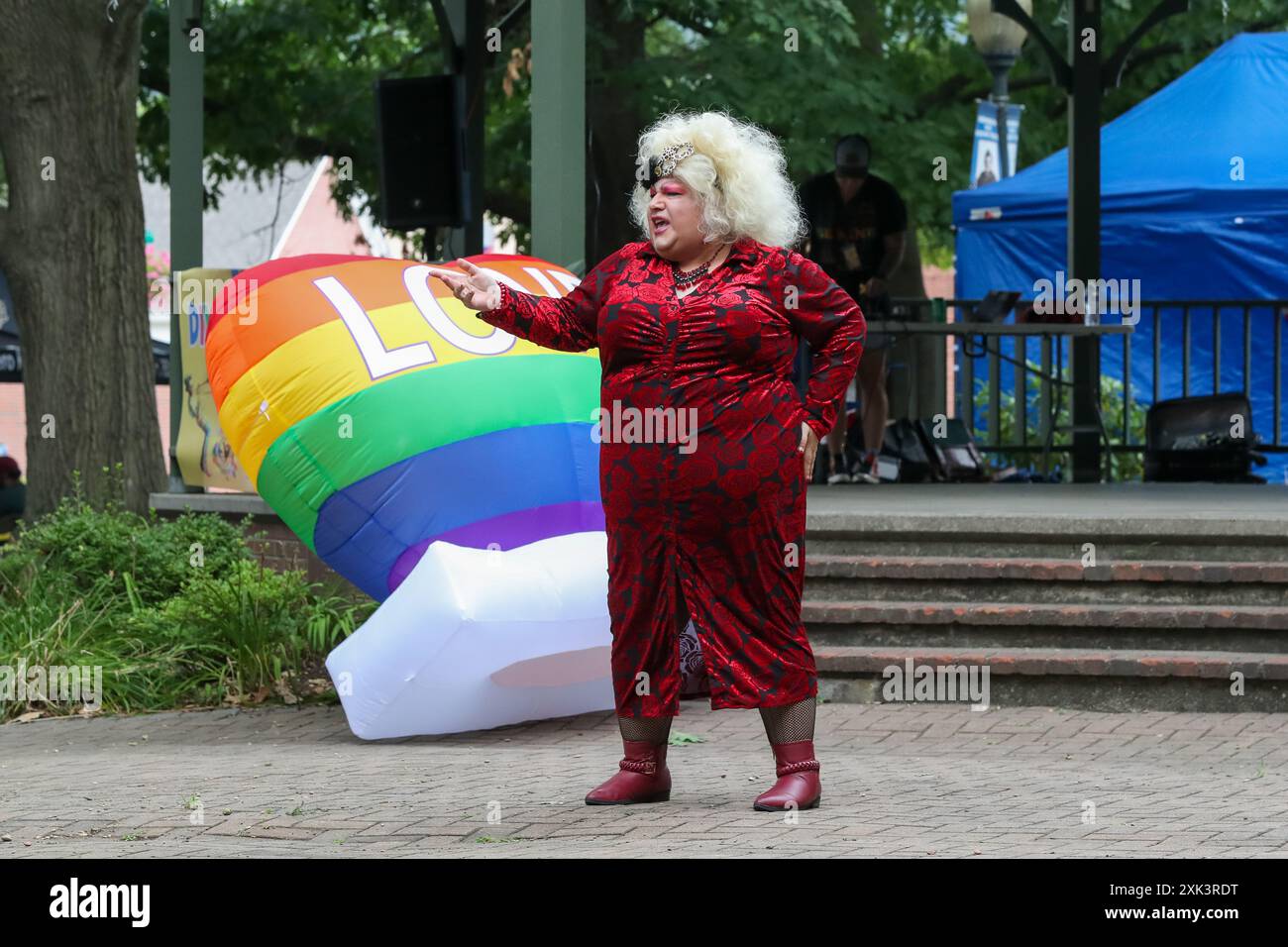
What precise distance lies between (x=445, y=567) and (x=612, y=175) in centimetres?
1167

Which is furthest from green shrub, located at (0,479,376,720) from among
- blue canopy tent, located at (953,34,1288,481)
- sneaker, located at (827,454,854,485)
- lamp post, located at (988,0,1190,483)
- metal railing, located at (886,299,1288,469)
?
blue canopy tent, located at (953,34,1288,481)

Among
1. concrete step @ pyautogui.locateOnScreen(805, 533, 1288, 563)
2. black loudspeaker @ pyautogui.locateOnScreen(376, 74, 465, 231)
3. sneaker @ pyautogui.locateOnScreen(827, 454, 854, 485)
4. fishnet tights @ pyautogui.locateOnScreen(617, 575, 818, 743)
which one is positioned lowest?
fishnet tights @ pyautogui.locateOnScreen(617, 575, 818, 743)

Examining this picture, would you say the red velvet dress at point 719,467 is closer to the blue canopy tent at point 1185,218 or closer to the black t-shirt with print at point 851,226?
the black t-shirt with print at point 851,226

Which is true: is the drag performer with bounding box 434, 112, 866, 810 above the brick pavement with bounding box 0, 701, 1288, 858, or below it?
above

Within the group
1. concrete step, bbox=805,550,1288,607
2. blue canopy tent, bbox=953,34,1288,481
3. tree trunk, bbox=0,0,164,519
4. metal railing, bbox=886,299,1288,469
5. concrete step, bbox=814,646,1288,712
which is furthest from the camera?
blue canopy tent, bbox=953,34,1288,481

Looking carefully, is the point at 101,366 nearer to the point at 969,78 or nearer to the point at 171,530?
the point at 171,530

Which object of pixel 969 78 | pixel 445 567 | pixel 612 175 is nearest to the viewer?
pixel 445 567

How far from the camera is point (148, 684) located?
29.1 feet

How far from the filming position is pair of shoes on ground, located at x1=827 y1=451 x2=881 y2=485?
526 inches

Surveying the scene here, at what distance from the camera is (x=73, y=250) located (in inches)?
468

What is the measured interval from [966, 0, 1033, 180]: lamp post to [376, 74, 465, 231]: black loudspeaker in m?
5.79

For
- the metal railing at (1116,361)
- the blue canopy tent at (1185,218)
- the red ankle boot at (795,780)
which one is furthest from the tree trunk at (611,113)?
the red ankle boot at (795,780)

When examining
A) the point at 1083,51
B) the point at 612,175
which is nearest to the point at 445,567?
the point at 1083,51

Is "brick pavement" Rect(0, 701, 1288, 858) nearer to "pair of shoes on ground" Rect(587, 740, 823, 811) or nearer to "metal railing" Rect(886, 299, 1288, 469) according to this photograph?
"pair of shoes on ground" Rect(587, 740, 823, 811)
